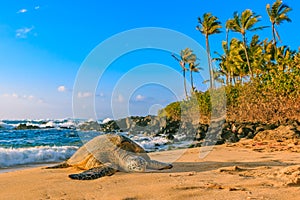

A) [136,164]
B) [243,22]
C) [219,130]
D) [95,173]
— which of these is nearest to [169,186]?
[136,164]

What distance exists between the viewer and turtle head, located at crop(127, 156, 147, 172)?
5.84 m

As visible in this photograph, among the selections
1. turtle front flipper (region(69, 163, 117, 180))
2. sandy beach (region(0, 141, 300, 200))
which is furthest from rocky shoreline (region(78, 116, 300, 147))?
turtle front flipper (region(69, 163, 117, 180))

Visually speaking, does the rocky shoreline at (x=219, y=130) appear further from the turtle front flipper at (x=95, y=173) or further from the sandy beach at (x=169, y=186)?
the turtle front flipper at (x=95, y=173)

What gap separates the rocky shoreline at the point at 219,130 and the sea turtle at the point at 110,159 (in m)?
8.12

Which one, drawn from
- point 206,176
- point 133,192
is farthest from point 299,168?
point 133,192

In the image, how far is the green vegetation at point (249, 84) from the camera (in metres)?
21.9

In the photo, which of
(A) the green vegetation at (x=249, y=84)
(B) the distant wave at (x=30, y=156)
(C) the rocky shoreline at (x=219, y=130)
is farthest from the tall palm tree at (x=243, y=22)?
(B) the distant wave at (x=30, y=156)

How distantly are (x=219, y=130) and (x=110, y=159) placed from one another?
55.0 ft

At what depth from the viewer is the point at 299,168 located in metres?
4.66

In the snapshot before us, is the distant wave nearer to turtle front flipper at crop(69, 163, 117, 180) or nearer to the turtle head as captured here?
turtle front flipper at crop(69, 163, 117, 180)

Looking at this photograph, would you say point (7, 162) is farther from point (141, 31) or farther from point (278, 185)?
point (278, 185)

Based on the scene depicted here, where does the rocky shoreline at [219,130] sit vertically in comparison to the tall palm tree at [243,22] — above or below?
→ below

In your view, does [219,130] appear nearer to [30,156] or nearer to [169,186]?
[30,156]

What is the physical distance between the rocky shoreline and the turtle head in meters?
8.51
